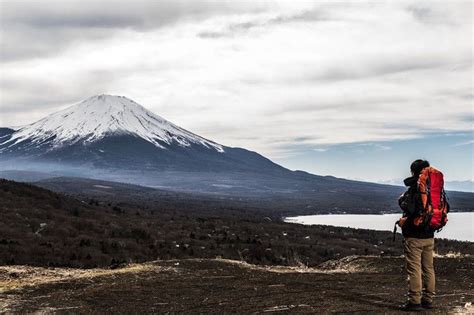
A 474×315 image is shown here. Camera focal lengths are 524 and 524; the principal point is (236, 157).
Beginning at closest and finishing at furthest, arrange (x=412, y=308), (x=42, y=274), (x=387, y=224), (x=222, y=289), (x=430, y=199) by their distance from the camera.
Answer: (x=412, y=308) < (x=430, y=199) < (x=222, y=289) < (x=42, y=274) < (x=387, y=224)

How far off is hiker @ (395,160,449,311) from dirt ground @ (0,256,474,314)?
0.46m

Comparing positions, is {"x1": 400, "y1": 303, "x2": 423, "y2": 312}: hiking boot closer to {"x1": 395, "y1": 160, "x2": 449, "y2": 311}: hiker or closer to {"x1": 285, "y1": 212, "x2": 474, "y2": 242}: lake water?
{"x1": 395, "y1": 160, "x2": 449, "y2": 311}: hiker

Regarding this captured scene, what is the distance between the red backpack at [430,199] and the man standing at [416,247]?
8cm

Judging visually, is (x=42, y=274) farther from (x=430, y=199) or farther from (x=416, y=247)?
(x=430, y=199)

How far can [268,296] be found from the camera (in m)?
12.8

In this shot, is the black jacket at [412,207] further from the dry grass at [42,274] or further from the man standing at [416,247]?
the dry grass at [42,274]

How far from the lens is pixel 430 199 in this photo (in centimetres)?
1082

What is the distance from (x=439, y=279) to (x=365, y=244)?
58.8 metres

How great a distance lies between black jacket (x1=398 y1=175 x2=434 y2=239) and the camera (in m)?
10.8

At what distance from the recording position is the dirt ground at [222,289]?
459 inches

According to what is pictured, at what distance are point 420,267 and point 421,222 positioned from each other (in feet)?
3.23

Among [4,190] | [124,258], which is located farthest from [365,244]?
[4,190]

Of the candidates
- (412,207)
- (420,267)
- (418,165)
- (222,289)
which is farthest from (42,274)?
(418,165)

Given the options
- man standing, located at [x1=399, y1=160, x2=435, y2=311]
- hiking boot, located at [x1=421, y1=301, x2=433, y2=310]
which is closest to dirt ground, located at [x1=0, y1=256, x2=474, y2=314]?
hiking boot, located at [x1=421, y1=301, x2=433, y2=310]
